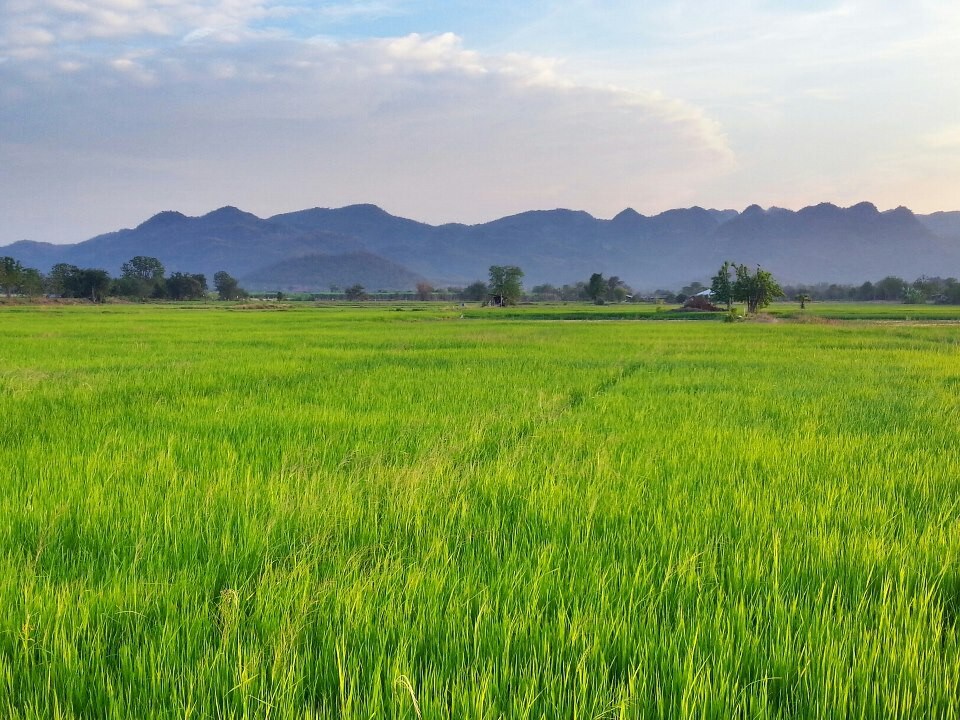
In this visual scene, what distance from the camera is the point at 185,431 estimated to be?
5.49 meters

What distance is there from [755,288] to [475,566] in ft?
199

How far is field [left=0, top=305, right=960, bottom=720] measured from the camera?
171 centimetres

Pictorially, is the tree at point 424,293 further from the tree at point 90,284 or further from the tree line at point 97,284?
the tree at point 90,284

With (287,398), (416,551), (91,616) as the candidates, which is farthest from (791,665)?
(287,398)

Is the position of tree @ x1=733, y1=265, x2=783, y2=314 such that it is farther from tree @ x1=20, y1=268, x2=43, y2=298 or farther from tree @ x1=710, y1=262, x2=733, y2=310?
tree @ x1=20, y1=268, x2=43, y2=298

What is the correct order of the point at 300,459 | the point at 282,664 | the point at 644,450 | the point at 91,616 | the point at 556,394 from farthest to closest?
1. the point at 556,394
2. the point at 644,450
3. the point at 300,459
4. the point at 91,616
5. the point at 282,664

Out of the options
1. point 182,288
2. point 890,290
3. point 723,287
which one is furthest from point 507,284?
point 890,290

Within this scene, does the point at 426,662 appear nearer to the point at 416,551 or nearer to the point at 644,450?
the point at 416,551

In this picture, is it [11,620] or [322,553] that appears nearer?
[11,620]

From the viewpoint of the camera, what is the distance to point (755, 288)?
55875 millimetres

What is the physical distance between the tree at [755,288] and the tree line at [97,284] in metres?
92.0

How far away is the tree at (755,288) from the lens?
183 ft

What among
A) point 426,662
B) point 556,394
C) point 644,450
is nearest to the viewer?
point 426,662

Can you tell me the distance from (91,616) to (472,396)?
6109mm
